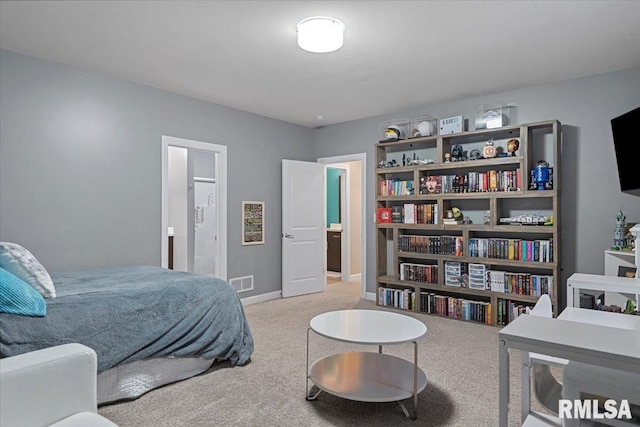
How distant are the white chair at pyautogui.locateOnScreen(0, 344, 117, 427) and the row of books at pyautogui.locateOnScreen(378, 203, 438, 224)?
12.3 feet

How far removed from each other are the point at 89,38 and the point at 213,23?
1044 millimetres

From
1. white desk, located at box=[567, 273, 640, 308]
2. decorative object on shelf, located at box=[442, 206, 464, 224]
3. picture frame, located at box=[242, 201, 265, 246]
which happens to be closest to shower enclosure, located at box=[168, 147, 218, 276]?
picture frame, located at box=[242, 201, 265, 246]

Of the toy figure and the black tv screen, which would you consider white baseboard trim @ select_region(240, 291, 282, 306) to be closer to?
the toy figure

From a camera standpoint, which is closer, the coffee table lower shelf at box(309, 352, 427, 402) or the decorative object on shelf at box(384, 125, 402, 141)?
the coffee table lower shelf at box(309, 352, 427, 402)

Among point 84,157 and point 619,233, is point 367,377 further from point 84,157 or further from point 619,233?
point 84,157

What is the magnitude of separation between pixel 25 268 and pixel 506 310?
413cm

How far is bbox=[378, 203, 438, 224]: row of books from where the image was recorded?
15.0ft

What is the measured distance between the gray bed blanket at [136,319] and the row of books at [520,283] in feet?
8.64

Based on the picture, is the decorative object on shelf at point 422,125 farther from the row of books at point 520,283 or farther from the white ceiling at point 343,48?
the row of books at point 520,283

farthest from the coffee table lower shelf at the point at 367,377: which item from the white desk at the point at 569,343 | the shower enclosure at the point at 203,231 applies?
the shower enclosure at the point at 203,231

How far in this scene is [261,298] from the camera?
5.22 metres

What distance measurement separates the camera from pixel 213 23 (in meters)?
2.70

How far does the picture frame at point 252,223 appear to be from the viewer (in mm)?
5043

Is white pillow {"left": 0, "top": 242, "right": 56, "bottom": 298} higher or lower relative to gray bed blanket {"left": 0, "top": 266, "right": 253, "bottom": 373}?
higher
